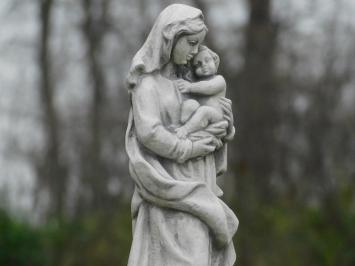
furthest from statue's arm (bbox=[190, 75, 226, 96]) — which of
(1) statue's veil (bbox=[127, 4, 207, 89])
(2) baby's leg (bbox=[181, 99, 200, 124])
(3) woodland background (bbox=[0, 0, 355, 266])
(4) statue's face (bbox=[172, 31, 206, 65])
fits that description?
(3) woodland background (bbox=[0, 0, 355, 266])

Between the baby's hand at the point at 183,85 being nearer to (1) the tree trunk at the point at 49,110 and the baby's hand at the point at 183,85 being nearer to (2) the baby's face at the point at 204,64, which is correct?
(2) the baby's face at the point at 204,64

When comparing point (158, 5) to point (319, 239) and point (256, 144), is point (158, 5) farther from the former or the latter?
point (319, 239)

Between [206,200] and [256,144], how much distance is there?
519 inches

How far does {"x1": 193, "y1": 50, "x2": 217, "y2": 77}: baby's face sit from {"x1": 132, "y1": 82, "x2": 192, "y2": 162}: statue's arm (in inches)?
18.3

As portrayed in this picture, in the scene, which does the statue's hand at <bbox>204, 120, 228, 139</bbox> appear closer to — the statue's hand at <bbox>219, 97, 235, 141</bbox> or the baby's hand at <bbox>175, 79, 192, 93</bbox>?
the statue's hand at <bbox>219, 97, 235, 141</bbox>

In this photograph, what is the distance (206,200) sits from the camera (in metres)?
9.29

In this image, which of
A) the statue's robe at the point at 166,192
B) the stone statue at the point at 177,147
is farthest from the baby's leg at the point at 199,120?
the statue's robe at the point at 166,192

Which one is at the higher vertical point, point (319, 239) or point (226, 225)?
point (226, 225)

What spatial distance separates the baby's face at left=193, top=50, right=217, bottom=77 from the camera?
373 inches

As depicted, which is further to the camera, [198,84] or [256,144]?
[256,144]

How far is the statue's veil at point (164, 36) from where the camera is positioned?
30.6ft

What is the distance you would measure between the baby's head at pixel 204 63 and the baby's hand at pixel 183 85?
14cm

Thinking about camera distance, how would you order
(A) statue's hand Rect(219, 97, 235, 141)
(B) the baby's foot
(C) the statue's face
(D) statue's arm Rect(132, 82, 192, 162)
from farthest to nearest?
1. (A) statue's hand Rect(219, 97, 235, 141)
2. (C) the statue's face
3. (B) the baby's foot
4. (D) statue's arm Rect(132, 82, 192, 162)

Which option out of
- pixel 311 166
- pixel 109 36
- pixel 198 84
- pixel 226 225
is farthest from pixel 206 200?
pixel 109 36
